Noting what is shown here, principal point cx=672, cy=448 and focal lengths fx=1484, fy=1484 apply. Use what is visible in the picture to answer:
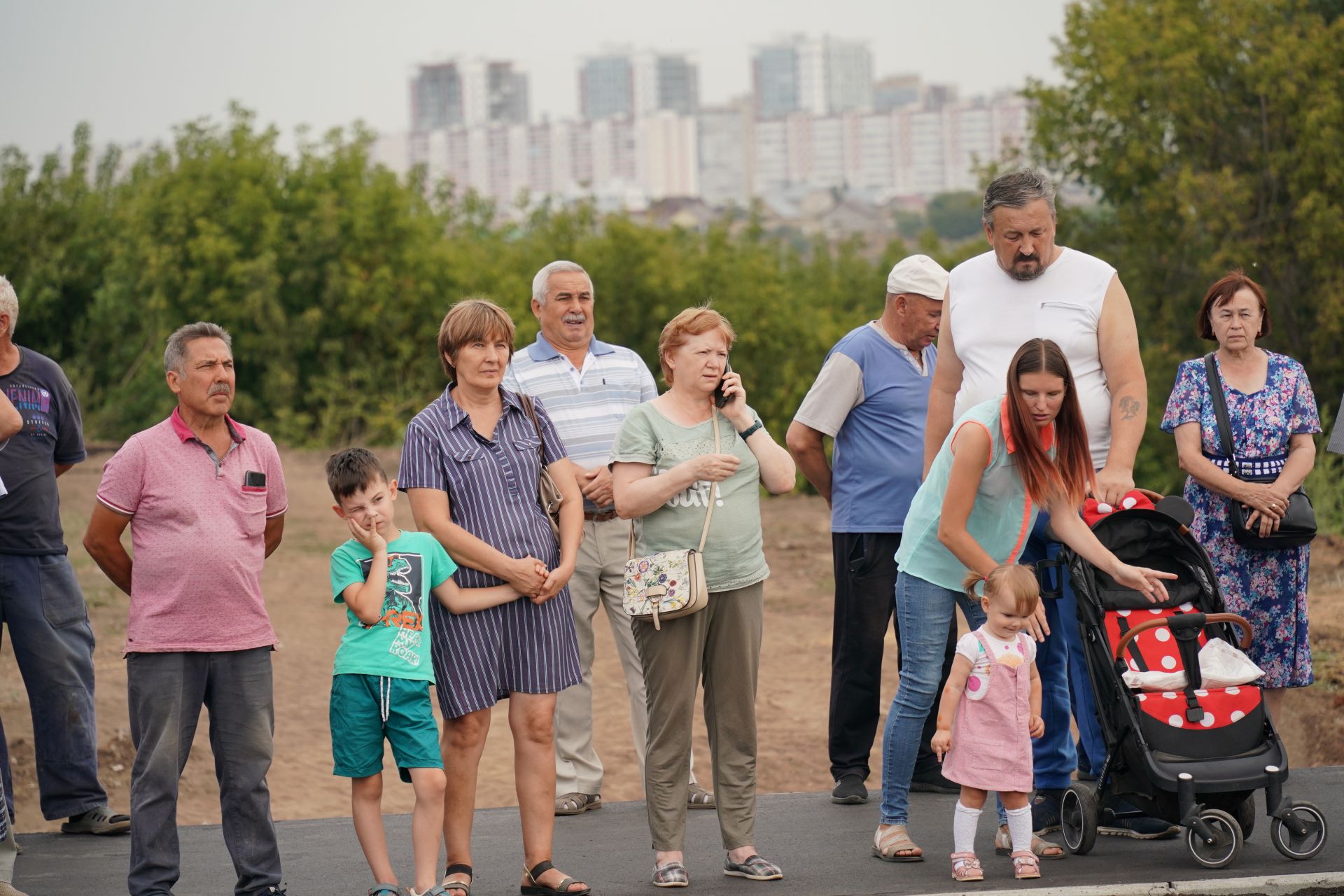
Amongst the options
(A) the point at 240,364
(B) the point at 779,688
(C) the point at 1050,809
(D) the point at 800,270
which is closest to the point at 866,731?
(C) the point at 1050,809

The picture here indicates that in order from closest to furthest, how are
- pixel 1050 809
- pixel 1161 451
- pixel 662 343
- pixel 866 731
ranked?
pixel 662 343 < pixel 1050 809 < pixel 866 731 < pixel 1161 451

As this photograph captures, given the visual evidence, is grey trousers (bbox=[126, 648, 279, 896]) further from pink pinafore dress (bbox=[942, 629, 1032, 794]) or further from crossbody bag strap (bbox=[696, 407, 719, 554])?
pink pinafore dress (bbox=[942, 629, 1032, 794])

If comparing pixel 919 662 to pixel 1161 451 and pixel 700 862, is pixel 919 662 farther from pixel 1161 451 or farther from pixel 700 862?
pixel 1161 451

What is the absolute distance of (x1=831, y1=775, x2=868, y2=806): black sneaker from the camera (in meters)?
6.17

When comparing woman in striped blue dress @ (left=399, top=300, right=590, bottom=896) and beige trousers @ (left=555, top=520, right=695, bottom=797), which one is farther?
beige trousers @ (left=555, top=520, right=695, bottom=797)

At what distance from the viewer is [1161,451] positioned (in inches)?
936

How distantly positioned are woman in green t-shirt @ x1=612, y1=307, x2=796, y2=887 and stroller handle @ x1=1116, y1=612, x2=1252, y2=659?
1.21 meters

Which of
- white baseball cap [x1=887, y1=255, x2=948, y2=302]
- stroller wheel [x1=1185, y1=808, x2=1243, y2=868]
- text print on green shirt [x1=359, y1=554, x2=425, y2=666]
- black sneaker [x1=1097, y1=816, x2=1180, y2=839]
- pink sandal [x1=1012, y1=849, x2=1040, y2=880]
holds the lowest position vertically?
black sneaker [x1=1097, y1=816, x2=1180, y2=839]

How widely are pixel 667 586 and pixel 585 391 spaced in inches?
68.7

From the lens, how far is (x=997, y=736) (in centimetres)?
487

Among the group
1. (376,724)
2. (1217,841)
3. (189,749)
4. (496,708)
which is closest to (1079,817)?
(1217,841)

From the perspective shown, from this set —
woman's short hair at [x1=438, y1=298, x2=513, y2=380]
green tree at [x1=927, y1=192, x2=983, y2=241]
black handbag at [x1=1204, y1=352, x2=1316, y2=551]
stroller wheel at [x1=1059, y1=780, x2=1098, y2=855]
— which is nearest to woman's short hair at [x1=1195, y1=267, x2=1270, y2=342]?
black handbag at [x1=1204, y1=352, x2=1316, y2=551]

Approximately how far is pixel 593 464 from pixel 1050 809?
2.30 metres

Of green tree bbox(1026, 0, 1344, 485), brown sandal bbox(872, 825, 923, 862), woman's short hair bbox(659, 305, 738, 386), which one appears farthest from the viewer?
green tree bbox(1026, 0, 1344, 485)
